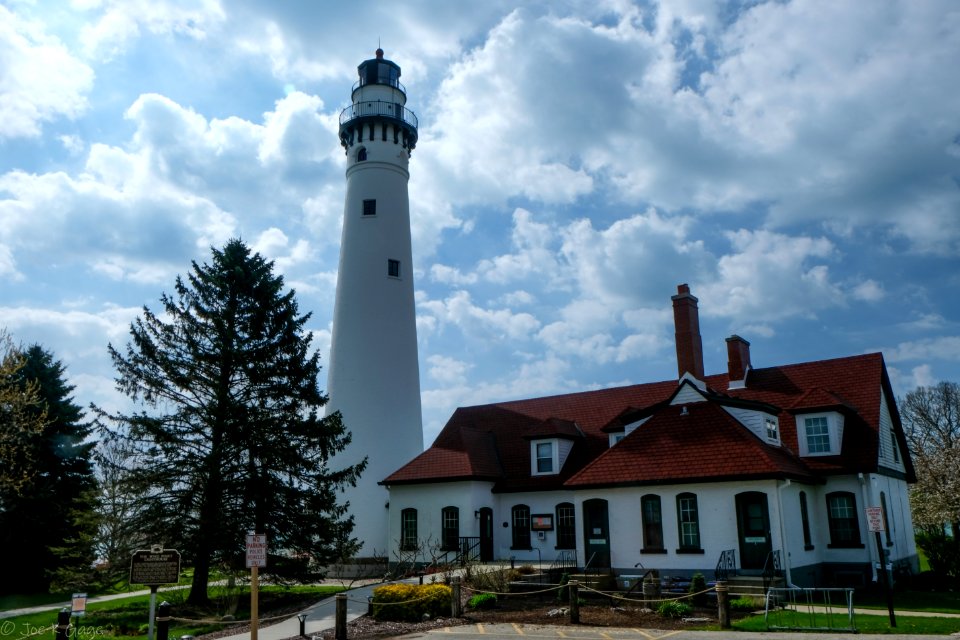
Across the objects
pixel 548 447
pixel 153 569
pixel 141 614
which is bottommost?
pixel 141 614

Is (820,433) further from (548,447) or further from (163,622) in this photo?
(163,622)

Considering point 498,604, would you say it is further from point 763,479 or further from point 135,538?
point 135,538

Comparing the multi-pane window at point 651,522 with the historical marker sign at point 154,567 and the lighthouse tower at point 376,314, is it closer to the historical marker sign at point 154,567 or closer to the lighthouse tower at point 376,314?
the lighthouse tower at point 376,314

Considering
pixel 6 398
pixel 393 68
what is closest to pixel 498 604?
pixel 6 398

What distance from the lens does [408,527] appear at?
2900 centimetres

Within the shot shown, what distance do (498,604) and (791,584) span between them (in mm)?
7810

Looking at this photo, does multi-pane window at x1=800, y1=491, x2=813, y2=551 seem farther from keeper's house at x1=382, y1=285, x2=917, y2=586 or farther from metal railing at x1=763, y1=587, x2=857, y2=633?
metal railing at x1=763, y1=587, x2=857, y2=633

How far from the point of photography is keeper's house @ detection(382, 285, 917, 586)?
2111 cm

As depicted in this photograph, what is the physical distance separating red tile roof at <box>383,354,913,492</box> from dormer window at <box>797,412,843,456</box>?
0.89 feet

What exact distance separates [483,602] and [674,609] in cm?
465

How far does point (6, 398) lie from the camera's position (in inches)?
805

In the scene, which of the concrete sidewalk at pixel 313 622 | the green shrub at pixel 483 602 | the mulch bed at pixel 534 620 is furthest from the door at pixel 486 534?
the mulch bed at pixel 534 620

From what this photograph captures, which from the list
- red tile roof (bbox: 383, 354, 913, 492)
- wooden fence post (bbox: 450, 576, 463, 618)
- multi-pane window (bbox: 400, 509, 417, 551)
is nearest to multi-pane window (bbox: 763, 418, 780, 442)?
red tile roof (bbox: 383, 354, 913, 492)

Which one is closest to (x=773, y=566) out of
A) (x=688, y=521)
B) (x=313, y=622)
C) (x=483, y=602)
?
(x=688, y=521)
